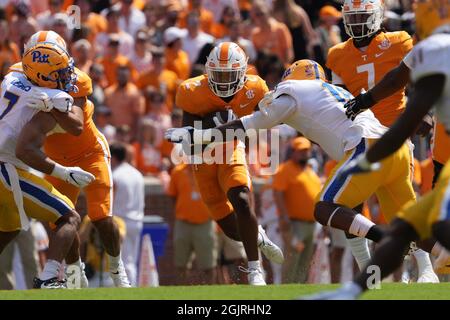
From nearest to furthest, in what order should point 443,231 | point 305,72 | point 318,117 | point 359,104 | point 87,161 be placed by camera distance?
point 443,231, point 359,104, point 318,117, point 305,72, point 87,161

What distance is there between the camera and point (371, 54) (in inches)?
385

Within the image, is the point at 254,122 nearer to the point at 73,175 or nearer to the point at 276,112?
the point at 276,112

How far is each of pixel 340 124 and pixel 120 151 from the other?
→ 184 inches

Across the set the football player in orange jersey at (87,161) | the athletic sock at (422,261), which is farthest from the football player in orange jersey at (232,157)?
the athletic sock at (422,261)

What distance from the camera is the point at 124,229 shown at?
12992 mm

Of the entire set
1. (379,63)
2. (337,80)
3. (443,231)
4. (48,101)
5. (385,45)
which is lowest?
(443,231)

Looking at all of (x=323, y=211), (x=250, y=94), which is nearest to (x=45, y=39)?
(x=250, y=94)

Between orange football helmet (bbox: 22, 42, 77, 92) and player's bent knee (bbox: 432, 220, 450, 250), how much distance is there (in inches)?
143

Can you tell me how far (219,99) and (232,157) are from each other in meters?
0.47

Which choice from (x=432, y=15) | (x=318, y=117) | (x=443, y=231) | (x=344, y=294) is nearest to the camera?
(x=443, y=231)

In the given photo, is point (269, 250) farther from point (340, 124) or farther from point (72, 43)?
point (72, 43)

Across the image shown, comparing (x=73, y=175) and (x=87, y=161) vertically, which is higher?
(x=87, y=161)

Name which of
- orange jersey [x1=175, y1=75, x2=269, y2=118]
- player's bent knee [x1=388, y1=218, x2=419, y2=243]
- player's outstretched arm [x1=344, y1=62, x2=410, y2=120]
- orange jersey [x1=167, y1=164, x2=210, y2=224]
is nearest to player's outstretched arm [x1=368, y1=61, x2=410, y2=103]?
player's outstretched arm [x1=344, y1=62, x2=410, y2=120]
